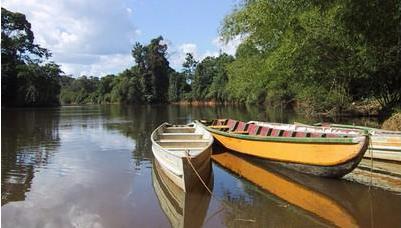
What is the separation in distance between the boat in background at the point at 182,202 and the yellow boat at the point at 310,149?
7.40 ft

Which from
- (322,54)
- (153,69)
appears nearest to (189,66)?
(153,69)

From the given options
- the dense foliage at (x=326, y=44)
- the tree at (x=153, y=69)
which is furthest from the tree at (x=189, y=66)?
the dense foliage at (x=326, y=44)

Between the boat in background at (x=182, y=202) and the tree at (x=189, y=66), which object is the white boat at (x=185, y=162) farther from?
the tree at (x=189, y=66)

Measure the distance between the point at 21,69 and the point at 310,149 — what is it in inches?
2403

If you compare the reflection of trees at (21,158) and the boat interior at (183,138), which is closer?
the reflection of trees at (21,158)

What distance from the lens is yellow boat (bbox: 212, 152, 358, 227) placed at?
8141 millimetres

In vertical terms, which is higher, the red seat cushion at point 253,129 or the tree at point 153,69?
the tree at point 153,69

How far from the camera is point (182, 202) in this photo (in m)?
9.05

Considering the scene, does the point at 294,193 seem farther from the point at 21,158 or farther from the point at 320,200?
the point at 21,158

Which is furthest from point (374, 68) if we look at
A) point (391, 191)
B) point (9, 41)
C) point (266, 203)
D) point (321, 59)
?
point (9, 41)

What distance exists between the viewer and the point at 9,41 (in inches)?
2537

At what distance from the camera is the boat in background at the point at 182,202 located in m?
8.07

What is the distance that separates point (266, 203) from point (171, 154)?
2.31 metres

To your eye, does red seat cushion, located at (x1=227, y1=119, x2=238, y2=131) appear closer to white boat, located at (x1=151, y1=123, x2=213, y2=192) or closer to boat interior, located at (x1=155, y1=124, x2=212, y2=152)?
boat interior, located at (x1=155, y1=124, x2=212, y2=152)
